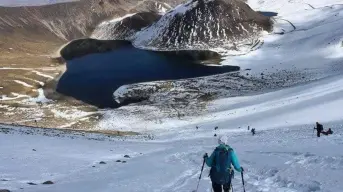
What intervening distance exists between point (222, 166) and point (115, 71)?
75501 millimetres

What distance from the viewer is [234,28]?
111 meters

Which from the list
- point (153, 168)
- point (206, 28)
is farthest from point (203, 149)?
point (206, 28)

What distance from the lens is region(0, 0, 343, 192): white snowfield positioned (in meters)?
18.1

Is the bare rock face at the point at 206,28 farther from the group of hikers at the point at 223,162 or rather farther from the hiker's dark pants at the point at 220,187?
the group of hikers at the point at 223,162

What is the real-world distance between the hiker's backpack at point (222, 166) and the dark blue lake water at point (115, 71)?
184 ft

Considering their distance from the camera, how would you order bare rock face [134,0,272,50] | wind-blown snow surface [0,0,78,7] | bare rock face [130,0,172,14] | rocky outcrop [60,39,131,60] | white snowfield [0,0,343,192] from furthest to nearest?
bare rock face [130,0,172,14] < wind-blown snow surface [0,0,78,7] < bare rock face [134,0,272,50] < rocky outcrop [60,39,131,60] < white snowfield [0,0,343,192]

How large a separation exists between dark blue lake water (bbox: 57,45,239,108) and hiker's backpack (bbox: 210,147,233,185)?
55932 mm

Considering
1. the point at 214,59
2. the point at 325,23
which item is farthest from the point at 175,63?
the point at 325,23

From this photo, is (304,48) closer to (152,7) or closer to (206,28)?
(206,28)

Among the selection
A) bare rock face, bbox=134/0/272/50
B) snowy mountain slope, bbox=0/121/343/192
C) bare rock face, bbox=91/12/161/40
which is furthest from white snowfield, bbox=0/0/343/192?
bare rock face, bbox=91/12/161/40

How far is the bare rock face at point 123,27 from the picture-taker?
12350cm

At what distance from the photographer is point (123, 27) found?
12781cm

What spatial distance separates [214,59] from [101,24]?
5098 cm

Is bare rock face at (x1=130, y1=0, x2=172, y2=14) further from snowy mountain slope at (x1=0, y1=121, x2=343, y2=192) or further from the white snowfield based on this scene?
snowy mountain slope at (x1=0, y1=121, x2=343, y2=192)
